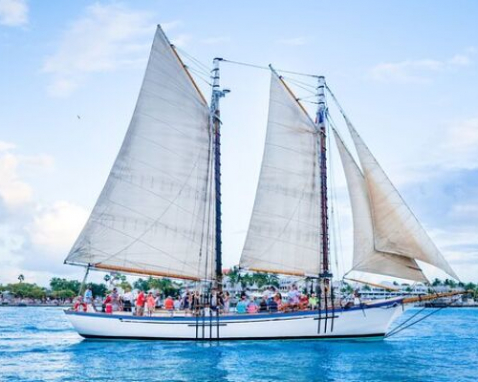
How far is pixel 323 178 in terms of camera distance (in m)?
41.1

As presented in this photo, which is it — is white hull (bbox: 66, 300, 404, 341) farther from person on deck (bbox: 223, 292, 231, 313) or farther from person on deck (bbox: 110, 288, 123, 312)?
person on deck (bbox: 223, 292, 231, 313)

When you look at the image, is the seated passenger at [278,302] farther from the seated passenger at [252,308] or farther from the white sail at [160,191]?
the white sail at [160,191]

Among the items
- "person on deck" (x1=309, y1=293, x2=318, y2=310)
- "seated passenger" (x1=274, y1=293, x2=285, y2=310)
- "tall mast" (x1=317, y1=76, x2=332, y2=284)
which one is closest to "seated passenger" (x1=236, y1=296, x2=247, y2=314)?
"seated passenger" (x1=274, y1=293, x2=285, y2=310)

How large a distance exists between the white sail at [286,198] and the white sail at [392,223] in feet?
13.9

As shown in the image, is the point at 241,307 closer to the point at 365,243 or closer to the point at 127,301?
the point at 127,301

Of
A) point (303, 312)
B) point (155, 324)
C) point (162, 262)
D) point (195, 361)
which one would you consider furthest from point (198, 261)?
point (195, 361)

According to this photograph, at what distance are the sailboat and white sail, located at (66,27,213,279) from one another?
2.5 inches

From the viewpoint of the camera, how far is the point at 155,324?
37.2 metres

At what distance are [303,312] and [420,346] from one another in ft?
30.1

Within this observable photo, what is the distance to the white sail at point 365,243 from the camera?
3669 cm

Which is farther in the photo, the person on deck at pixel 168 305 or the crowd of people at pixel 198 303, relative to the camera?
the person on deck at pixel 168 305

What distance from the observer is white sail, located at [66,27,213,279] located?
3781 centimetres

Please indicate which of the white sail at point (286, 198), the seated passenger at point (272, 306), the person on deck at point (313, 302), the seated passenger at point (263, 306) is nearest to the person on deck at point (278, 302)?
the seated passenger at point (272, 306)

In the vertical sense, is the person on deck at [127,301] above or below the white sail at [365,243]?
below
